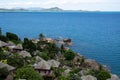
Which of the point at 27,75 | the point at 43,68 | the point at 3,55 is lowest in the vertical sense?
the point at 43,68

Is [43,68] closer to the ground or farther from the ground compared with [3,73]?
closer to the ground

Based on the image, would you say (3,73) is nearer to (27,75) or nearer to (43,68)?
(27,75)

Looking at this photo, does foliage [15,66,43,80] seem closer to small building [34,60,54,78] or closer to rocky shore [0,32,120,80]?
rocky shore [0,32,120,80]

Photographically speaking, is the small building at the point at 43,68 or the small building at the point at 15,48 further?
the small building at the point at 15,48

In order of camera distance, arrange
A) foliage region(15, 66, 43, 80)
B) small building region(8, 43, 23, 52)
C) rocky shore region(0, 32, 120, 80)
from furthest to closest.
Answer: small building region(8, 43, 23, 52)
rocky shore region(0, 32, 120, 80)
foliage region(15, 66, 43, 80)

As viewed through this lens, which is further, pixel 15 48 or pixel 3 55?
pixel 15 48

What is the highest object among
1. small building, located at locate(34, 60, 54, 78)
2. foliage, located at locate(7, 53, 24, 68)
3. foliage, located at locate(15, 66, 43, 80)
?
foliage, located at locate(15, 66, 43, 80)

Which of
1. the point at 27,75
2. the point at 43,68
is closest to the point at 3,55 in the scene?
the point at 43,68

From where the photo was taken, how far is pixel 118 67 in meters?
55.2

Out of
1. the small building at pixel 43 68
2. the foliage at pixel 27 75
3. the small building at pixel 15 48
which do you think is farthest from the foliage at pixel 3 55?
the foliage at pixel 27 75

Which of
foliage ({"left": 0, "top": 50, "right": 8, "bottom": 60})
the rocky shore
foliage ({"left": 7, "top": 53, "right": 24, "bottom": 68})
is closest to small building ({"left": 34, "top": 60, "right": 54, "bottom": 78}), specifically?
the rocky shore

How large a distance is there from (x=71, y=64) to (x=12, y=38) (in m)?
20.1

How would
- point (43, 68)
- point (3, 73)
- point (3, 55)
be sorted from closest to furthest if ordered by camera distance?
point (3, 73) < point (43, 68) < point (3, 55)

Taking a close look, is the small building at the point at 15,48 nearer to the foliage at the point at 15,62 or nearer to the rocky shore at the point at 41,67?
the rocky shore at the point at 41,67
